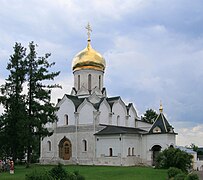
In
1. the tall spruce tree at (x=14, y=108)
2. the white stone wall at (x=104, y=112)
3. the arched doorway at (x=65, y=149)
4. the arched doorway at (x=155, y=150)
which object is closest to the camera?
the tall spruce tree at (x=14, y=108)

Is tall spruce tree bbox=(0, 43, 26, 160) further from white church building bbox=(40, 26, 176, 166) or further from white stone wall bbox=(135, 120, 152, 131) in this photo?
white stone wall bbox=(135, 120, 152, 131)

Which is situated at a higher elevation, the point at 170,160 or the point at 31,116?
the point at 31,116

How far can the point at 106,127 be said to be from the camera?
131 feet

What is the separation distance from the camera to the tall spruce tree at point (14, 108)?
30.0 metres

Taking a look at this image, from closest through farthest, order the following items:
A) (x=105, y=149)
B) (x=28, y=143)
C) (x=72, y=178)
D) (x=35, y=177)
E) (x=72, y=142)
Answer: (x=35, y=177)
(x=72, y=178)
(x=28, y=143)
(x=105, y=149)
(x=72, y=142)

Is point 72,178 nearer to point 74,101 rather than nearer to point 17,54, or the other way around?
point 17,54

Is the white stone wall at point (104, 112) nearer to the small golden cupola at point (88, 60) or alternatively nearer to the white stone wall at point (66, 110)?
the white stone wall at point (66, 110)

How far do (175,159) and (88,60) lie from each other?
17.8 m

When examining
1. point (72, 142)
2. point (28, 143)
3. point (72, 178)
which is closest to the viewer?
point (72, 178)

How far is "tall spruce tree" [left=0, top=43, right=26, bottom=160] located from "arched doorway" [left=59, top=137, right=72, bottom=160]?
10.3 meters

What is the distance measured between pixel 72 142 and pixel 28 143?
1171cm

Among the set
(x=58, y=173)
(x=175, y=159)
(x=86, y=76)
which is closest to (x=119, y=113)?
(x=86, y=76)

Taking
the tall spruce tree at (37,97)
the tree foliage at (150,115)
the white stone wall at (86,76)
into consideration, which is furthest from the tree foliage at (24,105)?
the tree foliage at (150,115)

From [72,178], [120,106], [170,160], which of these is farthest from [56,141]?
[72,178]
